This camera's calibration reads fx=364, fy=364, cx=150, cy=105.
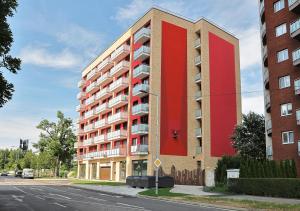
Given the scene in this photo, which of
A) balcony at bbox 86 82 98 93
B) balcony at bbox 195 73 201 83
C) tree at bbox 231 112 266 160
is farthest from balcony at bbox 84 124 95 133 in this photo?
tree at bbox 231 112 266 160

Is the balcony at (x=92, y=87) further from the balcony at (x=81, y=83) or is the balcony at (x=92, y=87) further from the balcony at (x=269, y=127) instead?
the balcony at (x=269, y=127)

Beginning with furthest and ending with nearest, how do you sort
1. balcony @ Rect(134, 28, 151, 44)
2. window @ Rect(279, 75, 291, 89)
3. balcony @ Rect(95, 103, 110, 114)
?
balcony @ Rect(95, 103, 110, 114), balcony @ Rect(134, 28, 151, 44), window @ Rect(279, 75, 291, 89)

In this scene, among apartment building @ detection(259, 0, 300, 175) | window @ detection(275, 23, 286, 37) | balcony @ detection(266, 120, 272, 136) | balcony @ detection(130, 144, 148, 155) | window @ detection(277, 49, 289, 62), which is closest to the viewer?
apartment building @ detection(259, 0, 300, 175)

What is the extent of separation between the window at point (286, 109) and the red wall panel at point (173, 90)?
17.5m

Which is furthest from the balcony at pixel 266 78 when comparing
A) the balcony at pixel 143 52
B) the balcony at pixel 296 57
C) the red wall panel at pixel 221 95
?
the balcony at pixel 143 52

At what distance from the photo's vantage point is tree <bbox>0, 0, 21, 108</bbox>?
14739 mm

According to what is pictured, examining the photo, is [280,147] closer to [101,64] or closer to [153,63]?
A: [153,63]

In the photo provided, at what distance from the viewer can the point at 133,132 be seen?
1964 inches

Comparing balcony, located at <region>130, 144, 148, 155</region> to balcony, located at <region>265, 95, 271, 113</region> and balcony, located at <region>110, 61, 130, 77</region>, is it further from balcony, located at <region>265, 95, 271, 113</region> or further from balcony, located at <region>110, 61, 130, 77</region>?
balcony, located at <region>265, 95, 271, 113</region>

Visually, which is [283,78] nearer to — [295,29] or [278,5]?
[295,29]

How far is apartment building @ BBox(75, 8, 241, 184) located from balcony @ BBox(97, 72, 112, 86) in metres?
3.10

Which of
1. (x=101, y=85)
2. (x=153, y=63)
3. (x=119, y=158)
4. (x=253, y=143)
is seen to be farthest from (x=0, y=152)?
(x=253, y=143)

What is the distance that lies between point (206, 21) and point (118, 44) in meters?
15.7

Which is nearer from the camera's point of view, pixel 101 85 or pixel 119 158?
pixel 119 158
